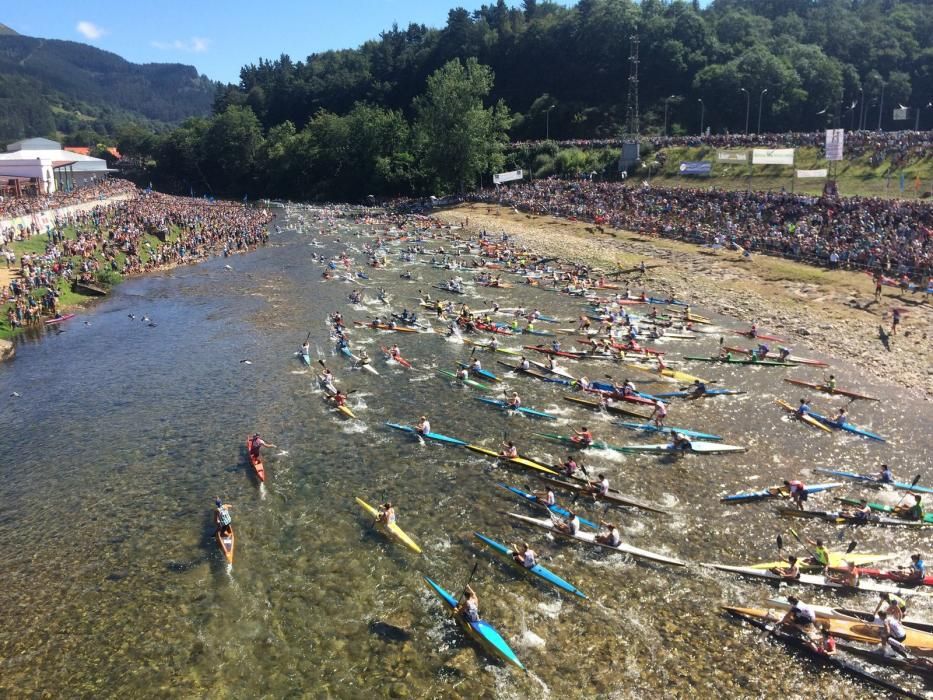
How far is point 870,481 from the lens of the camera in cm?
2350

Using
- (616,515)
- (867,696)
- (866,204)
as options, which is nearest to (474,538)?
(616,515)

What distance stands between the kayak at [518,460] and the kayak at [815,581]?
7.22m

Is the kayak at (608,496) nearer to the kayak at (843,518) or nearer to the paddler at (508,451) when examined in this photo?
the paddler at (508,451)

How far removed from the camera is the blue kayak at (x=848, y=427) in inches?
1056

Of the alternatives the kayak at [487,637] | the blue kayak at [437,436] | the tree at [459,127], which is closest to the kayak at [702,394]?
the blue kayak at [437,436]

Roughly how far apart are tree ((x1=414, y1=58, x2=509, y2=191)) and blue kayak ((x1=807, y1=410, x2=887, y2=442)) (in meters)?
87.6

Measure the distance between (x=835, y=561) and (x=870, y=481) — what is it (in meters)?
5.98

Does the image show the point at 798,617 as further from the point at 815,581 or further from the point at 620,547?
the point at 620,547

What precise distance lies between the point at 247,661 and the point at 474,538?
25.6 feet

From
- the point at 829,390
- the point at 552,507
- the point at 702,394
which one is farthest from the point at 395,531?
the point at 829,390

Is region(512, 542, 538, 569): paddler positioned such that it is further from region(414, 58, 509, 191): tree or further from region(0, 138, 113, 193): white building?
region(414, 58, 509, 191): tree

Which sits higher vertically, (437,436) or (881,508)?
(437,436)

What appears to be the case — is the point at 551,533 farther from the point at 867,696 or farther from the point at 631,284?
the point at 631,284

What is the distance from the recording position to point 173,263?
69938 mm
